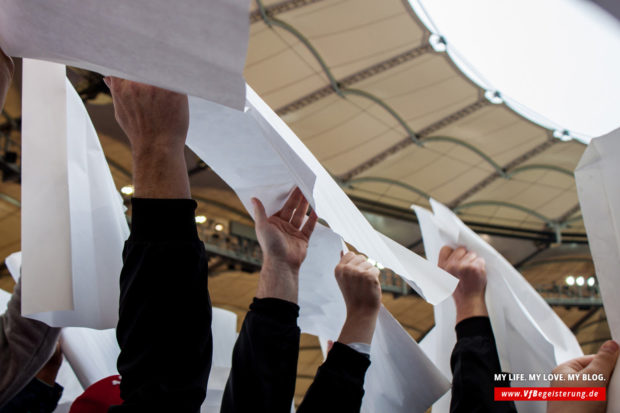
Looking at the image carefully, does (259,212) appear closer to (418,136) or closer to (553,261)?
(418,136)

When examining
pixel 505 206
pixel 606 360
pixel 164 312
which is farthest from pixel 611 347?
pixel 505 206

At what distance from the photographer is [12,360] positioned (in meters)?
1.57

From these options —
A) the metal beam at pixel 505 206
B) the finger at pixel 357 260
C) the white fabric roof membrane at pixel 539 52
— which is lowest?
the finger at pixel 357 260

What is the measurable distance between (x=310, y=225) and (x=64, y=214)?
0.64m

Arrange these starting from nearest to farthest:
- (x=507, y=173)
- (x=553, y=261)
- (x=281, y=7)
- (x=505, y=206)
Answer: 1. (x=281, y=7)
2. (x=507, y=173)
3. (x=505, y=206)
4. (x=553, y=261)

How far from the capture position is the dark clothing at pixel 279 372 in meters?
1.30

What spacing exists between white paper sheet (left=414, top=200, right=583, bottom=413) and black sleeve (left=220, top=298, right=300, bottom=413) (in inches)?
Result: 30.1

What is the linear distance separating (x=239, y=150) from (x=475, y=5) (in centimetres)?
758

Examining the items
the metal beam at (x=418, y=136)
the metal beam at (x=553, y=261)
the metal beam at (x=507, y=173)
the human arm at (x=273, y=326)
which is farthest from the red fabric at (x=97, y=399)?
the metal beam at (x=553, y=261)

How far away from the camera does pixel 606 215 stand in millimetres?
1312

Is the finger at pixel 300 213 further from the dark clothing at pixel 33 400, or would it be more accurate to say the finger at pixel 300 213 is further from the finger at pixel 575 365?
the dark clothing at pixel 33 400

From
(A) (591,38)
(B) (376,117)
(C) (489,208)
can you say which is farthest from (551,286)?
(A) (591,38)

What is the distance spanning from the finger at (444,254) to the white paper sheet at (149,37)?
1341 millimetres

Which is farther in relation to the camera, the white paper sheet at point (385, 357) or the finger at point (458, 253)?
the finger at point (458, 253)
